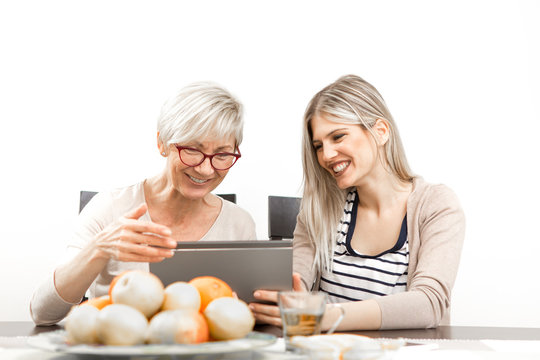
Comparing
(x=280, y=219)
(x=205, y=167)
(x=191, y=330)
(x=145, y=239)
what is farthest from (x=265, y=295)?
(x=280, y=219)

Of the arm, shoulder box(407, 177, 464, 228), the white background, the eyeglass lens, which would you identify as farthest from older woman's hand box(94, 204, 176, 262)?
the white background

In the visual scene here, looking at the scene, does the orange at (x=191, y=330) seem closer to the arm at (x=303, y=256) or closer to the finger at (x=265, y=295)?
the finger at (x=265, y=295)

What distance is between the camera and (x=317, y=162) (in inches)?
75.0

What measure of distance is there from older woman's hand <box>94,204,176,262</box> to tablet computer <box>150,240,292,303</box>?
1.6 inches

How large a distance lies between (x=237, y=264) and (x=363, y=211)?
33.9 inches

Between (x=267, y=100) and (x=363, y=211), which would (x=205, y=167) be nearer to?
(x=363, y=211)

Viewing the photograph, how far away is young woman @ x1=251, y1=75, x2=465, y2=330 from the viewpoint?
1640 millimetres

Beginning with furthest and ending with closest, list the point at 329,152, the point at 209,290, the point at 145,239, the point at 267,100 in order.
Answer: the point at 267,100 → the point at 329,152 → the point at 145,239 → the point at 209,290

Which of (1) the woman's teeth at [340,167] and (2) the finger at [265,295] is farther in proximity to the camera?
(1) the woman's teeth at [340,167]

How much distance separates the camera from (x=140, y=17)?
279 centimetres

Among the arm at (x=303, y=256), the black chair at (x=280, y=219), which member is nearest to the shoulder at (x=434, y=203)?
the arm at (x=303, y=256)

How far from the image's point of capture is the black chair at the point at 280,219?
6.76 ft

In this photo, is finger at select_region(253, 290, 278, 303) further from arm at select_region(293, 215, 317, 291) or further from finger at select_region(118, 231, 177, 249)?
arm at select_region(293, 215, 317, 291)

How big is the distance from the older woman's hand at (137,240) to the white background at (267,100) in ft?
4.97
